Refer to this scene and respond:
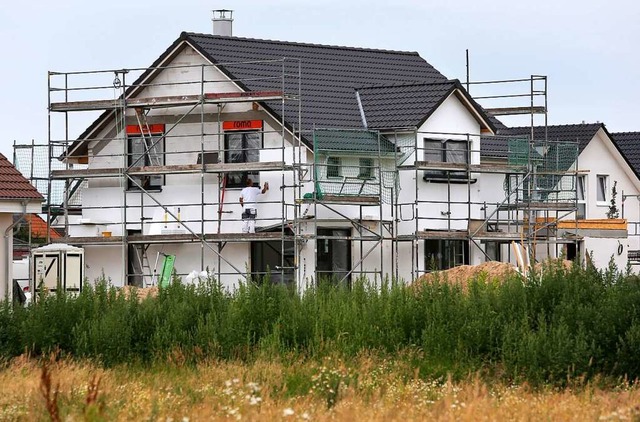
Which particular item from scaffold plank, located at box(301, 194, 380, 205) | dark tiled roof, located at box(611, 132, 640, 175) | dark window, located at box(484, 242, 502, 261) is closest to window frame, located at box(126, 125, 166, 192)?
scaffold plank, located at box(301, 194, 380, 205)

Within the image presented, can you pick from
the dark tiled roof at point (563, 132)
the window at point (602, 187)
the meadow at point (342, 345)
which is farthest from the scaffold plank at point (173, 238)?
the window at point (602, 187)

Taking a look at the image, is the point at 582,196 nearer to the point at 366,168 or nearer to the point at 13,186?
the point at 366,168

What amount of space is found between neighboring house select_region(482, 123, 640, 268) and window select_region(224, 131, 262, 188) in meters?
7.70

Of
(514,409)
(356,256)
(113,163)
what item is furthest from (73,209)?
(514,409)

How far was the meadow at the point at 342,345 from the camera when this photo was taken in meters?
21.6

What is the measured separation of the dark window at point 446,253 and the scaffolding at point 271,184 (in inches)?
2.4

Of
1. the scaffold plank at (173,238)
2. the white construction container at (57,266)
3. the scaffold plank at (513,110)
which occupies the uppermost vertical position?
the scaffold plank at (513,110)

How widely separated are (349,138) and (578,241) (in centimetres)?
834

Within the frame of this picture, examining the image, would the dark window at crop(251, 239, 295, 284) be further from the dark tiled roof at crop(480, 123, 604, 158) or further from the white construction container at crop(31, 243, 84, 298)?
the dark tiled roof at crop(480, 123, 604, 158)

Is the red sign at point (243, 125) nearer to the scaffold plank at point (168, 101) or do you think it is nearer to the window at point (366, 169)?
the scaffold plank at point (168, 101)

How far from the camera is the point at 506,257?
147 feet

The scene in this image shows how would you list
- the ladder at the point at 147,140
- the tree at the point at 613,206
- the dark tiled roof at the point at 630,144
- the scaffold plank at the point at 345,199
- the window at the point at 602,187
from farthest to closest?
the dark tiled roof at the point at 630,144 < the window at the point at 602,187 < the tree at the point at 613,206 < the ladder at the point at 147,140 < the scaffold plank at the point at 345,199

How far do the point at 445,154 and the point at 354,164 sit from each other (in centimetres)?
299

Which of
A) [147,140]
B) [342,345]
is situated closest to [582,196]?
[147,140]
